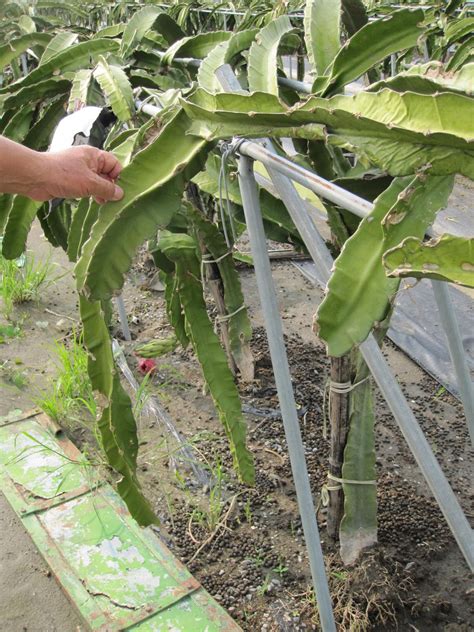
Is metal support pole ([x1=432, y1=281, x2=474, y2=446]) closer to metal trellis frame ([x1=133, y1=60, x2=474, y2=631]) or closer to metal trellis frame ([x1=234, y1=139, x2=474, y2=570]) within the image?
metal trellis frame ([x1=133, y1=60, x2=474, y2=631])

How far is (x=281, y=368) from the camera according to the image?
1.46m

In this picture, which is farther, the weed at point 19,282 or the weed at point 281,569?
the weed at point 19,282

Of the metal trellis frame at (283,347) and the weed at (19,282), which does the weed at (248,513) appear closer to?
the metal trellis frame at (283,347)

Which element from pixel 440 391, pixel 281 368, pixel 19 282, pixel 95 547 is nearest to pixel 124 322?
pixel 19 282

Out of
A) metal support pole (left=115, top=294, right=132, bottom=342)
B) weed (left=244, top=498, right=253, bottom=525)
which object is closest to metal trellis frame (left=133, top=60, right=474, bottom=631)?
weed (left=244, top=498, right=253, bottom=525)

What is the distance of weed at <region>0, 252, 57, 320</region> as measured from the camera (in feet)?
11.1

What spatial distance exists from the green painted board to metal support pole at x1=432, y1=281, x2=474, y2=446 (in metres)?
0.83

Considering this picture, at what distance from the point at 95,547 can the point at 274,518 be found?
21.9 inches

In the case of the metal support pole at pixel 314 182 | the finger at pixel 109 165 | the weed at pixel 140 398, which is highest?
the finger at pixel 109 165

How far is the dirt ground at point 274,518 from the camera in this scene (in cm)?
178

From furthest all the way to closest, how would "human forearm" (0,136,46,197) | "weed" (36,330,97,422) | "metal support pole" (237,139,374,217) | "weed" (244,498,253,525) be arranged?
"weed" (36,330,97,422)
"weed" (244,498,253,525)
"human forearm" (0,136,46,197)
"metal support pole" (237,139,374,217)

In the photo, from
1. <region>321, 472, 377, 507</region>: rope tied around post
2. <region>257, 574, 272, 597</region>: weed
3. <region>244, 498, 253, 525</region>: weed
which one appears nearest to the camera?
<region>321, 472, 377, 507</region>: rope tied around post

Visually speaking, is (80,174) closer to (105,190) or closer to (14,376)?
(105,190)

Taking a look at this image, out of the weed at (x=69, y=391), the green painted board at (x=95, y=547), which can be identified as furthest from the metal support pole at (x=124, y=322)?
the green painted board at (x=95, y=547)
